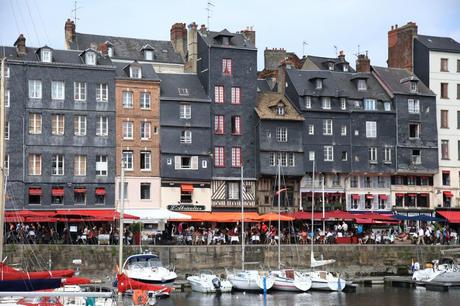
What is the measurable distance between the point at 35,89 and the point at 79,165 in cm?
610

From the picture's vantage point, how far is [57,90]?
218ft

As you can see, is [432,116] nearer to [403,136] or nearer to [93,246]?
[403,136]

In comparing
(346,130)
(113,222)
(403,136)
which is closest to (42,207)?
(113,222)

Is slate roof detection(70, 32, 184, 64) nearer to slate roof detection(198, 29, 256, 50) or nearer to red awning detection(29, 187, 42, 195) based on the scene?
slate roof detection(198, 29, 256, 50)

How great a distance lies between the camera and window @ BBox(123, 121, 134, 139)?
67.6 m

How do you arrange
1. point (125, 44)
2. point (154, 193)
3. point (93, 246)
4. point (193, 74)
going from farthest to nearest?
point (125, 44), point (193, 74), point (154, 193), point (93, 246)

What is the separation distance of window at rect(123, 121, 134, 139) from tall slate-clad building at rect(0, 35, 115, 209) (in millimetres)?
842

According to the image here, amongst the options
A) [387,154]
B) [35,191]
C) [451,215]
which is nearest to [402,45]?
[387,154]

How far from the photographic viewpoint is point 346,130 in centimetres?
7506

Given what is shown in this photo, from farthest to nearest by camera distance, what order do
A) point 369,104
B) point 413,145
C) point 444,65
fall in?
point 444,65
point 413,145
point 369,104

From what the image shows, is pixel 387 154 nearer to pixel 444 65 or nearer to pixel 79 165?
pixel 444 65

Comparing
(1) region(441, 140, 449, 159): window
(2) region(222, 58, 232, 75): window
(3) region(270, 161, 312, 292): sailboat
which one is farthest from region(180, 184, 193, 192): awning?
(1) region(441, 140, 449, 159): window

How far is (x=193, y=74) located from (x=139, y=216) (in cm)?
1665

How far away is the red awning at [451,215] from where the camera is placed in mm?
74000
